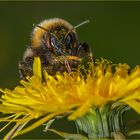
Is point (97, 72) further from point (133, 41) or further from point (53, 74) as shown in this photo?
point (133, 41)

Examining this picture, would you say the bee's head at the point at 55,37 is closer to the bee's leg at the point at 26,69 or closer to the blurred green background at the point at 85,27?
the bee's leg at the point at 26,69

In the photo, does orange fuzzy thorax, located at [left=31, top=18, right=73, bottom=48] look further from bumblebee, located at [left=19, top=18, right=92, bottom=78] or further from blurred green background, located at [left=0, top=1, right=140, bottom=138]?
blurred green background, located at [left=0, top=1, right=140, bottom=138]

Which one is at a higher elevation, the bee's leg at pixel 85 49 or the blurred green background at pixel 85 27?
the blurred green background at pixel 85 27

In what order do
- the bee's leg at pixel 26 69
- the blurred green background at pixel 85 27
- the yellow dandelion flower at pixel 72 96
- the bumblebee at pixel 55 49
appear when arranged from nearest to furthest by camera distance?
the yellow dandelion flower at pixel 72 96
the bumblebee at pixel 55 49
the bee's leg at pixel 26 69
the blurred green background at pixel 85 27

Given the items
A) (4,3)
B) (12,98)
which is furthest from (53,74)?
(4,3)

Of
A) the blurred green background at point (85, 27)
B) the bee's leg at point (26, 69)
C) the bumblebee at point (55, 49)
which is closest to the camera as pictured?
the bumblebee at point (55, 49)

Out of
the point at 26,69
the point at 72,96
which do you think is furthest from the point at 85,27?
the point at 72,96

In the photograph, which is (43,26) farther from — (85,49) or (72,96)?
(72,96)

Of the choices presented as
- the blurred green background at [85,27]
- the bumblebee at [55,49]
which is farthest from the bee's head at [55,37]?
the blurred green background at [85,27]
